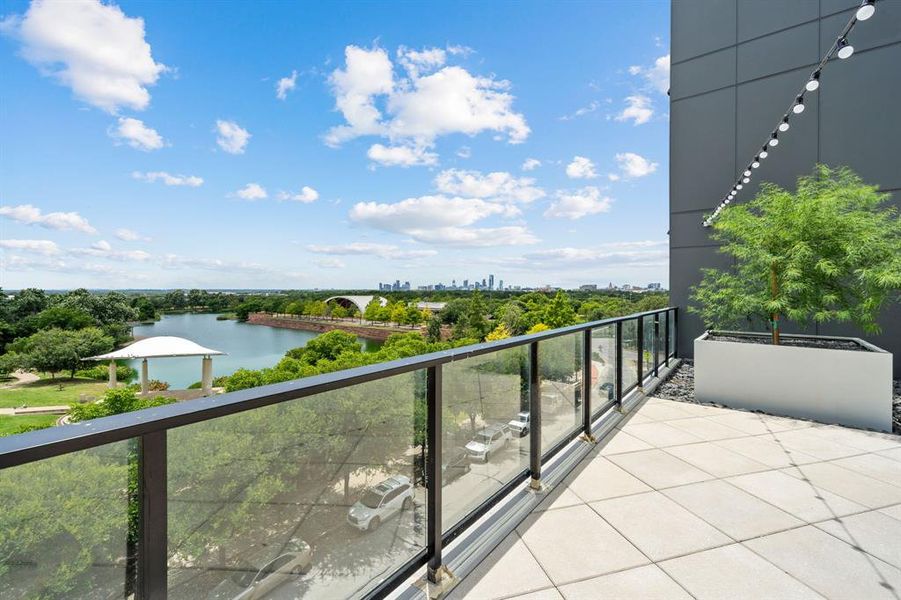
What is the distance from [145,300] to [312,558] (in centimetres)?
8702

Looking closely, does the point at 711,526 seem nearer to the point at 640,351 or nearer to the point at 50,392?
the point at 640,351

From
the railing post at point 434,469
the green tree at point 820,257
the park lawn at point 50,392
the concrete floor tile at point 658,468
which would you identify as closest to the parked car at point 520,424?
the railing post at point 434,469

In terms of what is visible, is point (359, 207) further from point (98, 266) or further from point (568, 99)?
point (568, 99)

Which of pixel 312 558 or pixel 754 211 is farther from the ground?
pixel 754 211

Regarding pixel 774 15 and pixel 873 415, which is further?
pixel 774 15

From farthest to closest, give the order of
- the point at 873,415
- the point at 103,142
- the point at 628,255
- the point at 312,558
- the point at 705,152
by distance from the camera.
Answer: the point at 103,142, the point at 628,255, the point at 705,152, the point at 873,415, the point at 312,558

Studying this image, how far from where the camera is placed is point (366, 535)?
1.48m

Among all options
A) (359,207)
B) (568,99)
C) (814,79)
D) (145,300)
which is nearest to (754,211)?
(814,79)

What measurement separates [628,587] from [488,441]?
2.76ft

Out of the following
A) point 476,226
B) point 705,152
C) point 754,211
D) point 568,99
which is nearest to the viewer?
point 754,211

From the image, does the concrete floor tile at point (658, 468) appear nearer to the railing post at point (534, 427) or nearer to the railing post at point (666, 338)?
the railing post at point (534, 427)

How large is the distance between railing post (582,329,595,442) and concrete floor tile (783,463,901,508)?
1.31m

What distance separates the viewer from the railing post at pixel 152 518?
34.5 inches

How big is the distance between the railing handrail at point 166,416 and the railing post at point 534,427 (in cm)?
105
